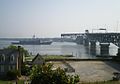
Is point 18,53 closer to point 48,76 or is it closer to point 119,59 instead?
point 48,76

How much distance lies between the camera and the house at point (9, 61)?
42.7 m

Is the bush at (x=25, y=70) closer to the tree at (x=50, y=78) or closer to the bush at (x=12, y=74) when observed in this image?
the bush at (x=12, y=74)

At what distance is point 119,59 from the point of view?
71.2 meters

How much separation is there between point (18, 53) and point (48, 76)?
2528 centimetres

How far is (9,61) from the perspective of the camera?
43000 millimetres

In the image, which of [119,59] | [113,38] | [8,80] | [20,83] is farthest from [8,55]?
[113,38]

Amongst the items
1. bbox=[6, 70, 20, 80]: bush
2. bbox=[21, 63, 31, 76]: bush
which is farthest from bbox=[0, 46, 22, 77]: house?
bbox=[21, 63, 31, 76]: bush

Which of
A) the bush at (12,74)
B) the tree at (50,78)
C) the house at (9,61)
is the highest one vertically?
the tree at (50,78)

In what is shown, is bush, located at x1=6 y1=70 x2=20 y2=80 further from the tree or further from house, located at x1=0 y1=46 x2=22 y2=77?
the tree

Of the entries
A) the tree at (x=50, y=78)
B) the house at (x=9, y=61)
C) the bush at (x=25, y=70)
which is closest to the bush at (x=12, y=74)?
the house at (x=9, y=61)

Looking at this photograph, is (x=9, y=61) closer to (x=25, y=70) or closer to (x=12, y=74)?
(x=12, y=74)

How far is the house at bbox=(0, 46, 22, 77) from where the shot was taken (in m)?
42.7

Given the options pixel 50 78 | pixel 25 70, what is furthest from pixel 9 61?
pixel 50 78

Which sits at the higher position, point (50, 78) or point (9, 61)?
point (50, 78)
